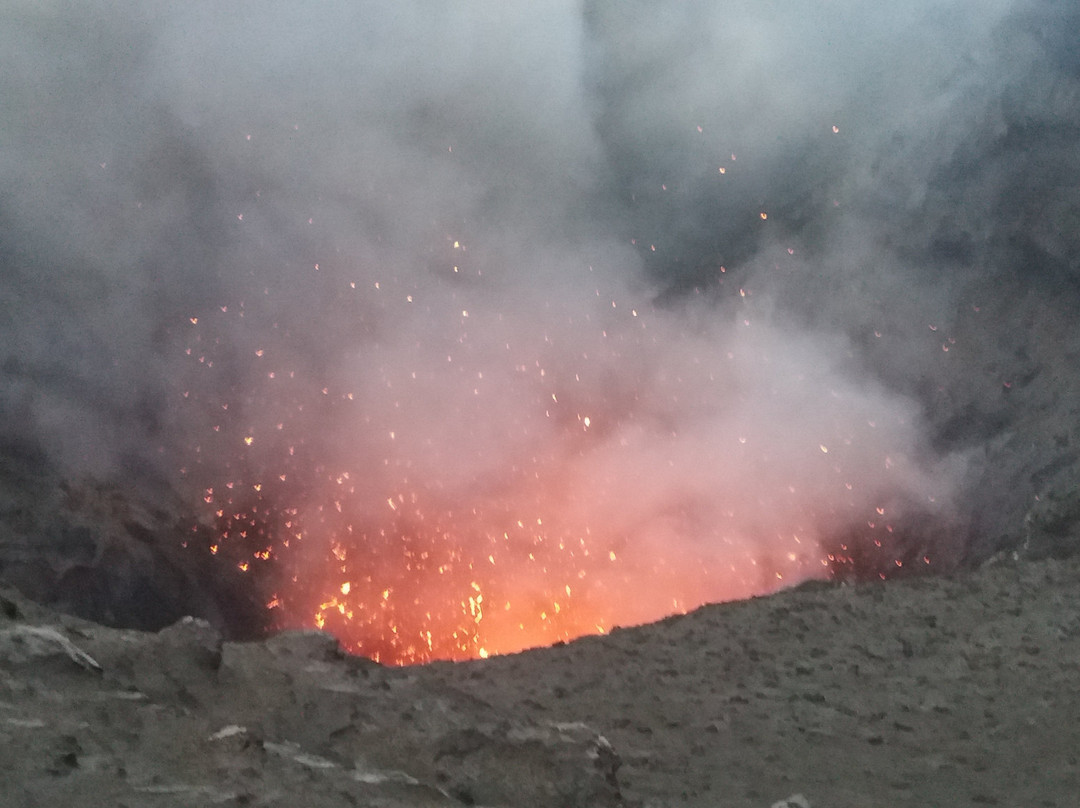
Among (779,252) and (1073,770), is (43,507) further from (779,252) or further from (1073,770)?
(779,252)

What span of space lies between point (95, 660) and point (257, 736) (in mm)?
683

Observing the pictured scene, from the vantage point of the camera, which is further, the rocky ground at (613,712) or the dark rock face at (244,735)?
the rocky ground at (613,712)

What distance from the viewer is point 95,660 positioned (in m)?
2.69

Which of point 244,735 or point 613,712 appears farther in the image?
point 613,712

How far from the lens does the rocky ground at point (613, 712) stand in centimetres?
222

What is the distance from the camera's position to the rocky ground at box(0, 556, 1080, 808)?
87.3 inches

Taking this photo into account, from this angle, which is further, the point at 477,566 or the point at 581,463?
the point at 581,463

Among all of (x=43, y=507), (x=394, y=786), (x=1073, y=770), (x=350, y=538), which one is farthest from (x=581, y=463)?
(x=394, y=786)

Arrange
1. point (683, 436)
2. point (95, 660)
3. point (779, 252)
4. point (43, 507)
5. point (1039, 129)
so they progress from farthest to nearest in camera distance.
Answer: point (779, 252) → point (683, 436) → point (1039, 129) → point (43, 507) → point (95, 660)

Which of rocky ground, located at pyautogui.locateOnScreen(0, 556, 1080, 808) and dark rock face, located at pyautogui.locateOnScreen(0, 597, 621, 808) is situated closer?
dark rock face, located at pyautogui.locateOnScreen(0, 597, 621, 808)

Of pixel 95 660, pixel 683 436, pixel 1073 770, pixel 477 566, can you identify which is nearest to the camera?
pixel 95 660

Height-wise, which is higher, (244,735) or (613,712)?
(613,712)

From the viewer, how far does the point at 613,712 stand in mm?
3812

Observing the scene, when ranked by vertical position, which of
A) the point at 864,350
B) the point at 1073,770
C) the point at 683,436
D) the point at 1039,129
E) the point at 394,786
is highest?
the point at 1039,129
